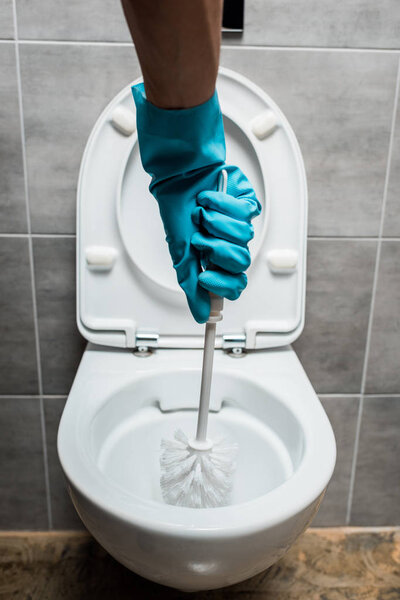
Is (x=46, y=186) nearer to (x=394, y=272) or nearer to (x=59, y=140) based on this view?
(x=59, y=140)

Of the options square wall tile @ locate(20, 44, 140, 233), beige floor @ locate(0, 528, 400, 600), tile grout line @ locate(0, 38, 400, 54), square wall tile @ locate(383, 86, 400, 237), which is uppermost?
tile grout line @ locate(0, 38, 400, 54)

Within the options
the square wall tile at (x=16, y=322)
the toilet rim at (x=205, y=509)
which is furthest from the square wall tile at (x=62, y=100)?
the toilet rim at (x=205, y=509)

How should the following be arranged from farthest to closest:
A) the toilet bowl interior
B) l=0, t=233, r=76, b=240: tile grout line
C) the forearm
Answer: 1. l=0, t=233, r=76, b=240: tile grout line
2. the toilet bowl interior
3. the forearm

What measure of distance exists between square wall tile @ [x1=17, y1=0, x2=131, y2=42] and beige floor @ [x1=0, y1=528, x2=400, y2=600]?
0.95m

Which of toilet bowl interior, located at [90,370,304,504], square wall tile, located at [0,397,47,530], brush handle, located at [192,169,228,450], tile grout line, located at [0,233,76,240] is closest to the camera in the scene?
brush handle, located at [192,169,228,450]

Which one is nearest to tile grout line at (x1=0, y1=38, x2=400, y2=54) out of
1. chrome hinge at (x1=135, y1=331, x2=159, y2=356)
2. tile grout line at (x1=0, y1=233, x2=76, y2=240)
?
tile grout line at (x1=0, y1=233, x2=76, y2=240)

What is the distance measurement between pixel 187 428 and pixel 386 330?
0.47 meters

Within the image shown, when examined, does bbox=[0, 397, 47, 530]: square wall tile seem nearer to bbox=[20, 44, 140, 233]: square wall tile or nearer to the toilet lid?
the toilet lid

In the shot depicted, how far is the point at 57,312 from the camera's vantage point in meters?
0.99

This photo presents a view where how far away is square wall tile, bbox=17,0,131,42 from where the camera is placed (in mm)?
832

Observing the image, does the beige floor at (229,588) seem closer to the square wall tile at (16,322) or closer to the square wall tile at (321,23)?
the square wall tile at (16,322)

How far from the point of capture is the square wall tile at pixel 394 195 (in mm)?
923

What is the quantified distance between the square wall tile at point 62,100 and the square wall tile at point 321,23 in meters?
0.21

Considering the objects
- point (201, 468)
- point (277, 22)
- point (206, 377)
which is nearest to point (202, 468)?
point (201, 468)
